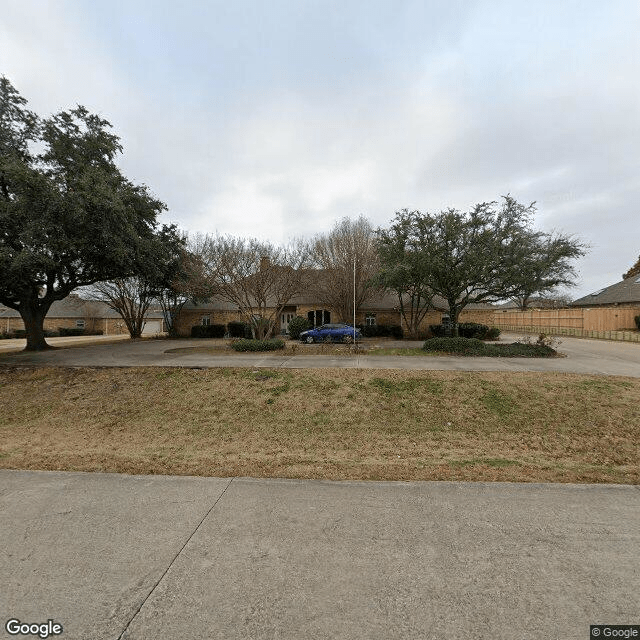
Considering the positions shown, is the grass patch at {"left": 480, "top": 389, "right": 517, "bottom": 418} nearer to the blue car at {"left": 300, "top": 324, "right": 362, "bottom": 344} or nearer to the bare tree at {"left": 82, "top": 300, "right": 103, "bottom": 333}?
the blue car at {"left": 300, "top": 324, "right": 362, "bottom": 344}

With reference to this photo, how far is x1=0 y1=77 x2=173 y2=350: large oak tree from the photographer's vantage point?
12789 millimetres

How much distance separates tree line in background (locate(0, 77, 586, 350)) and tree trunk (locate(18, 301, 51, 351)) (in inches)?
2.1

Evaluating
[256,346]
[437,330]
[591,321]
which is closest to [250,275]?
[256,346]

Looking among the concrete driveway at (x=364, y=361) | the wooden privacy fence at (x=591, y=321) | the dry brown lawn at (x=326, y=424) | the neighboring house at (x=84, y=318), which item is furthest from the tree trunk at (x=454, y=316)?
the neighboring house at (x=84, y=318)

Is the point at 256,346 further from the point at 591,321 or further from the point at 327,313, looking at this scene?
the point at 591,321

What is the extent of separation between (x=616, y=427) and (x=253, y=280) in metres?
14.0

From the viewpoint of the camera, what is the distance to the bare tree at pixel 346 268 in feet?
80.6

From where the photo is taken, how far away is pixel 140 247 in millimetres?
15430

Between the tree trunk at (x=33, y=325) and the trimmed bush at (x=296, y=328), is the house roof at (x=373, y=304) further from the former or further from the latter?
the tree trunk at (x=33, y=325)

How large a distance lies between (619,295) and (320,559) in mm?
46553

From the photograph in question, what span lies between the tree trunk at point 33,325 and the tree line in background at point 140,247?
53mm

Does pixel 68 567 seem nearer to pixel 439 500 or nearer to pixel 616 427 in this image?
pixel 439 500

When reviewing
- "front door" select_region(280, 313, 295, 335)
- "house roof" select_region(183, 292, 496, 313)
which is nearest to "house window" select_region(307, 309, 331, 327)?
"house roof" select_region(183, 292, 496, 313)

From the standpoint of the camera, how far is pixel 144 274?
17.8 metres
